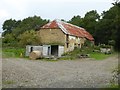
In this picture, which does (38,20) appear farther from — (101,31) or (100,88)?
(100,88)

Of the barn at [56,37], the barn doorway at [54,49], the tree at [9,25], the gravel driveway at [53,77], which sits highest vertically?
the tree at [9,25]

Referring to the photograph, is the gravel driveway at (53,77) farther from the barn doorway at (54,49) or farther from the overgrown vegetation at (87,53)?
the barn doorway at (54,49)

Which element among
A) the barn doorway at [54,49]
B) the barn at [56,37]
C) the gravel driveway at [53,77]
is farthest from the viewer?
the barn at [56,37]

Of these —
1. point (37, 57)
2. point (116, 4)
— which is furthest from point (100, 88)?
point (37, 57)

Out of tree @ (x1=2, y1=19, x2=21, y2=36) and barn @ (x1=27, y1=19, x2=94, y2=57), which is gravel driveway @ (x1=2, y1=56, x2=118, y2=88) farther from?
tree @ (x1=2, y1=19, x2=21, y2=36)

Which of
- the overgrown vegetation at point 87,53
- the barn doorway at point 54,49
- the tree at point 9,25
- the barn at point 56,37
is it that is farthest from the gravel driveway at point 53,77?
the tree at point 9,25

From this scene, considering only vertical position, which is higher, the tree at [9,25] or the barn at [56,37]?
the tree at [9,25]

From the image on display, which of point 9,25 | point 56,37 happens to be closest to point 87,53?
point 56,37

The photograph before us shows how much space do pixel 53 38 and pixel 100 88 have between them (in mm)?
37118

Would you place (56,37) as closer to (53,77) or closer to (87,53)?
(87,53)

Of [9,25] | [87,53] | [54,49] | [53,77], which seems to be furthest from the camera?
[9,25]

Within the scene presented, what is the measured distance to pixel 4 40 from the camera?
2613 inches

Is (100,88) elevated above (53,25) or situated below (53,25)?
below

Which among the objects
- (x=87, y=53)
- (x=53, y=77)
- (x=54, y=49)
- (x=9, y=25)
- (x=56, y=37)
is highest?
(x=9, y=25)
